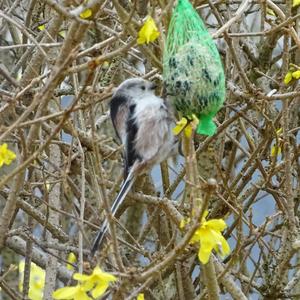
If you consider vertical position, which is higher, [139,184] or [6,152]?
[139,184]

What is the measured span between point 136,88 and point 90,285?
1.01 meters

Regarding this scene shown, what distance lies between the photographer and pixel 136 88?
108 inches

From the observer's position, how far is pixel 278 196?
3.58 meters

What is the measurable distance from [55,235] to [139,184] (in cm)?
46

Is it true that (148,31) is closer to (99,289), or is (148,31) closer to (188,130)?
(188,130)

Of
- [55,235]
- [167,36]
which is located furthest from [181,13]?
[55,235]

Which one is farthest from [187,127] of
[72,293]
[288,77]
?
[288,77]

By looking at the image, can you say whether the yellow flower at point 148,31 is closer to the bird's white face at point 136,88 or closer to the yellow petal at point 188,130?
the yellow petal at point 188,130

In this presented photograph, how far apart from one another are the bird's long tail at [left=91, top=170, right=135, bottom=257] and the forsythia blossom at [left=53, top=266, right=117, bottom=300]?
301 mm

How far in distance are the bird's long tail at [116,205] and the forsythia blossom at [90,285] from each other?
0.99 feet

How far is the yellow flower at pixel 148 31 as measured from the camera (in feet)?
7.00

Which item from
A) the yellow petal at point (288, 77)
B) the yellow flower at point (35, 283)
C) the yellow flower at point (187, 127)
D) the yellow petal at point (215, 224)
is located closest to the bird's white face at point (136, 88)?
the yellow flower at point (187, 127)

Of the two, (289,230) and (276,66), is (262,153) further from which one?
(276,66)

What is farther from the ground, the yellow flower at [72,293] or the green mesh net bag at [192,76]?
the green mesh net bag at [192,76]
